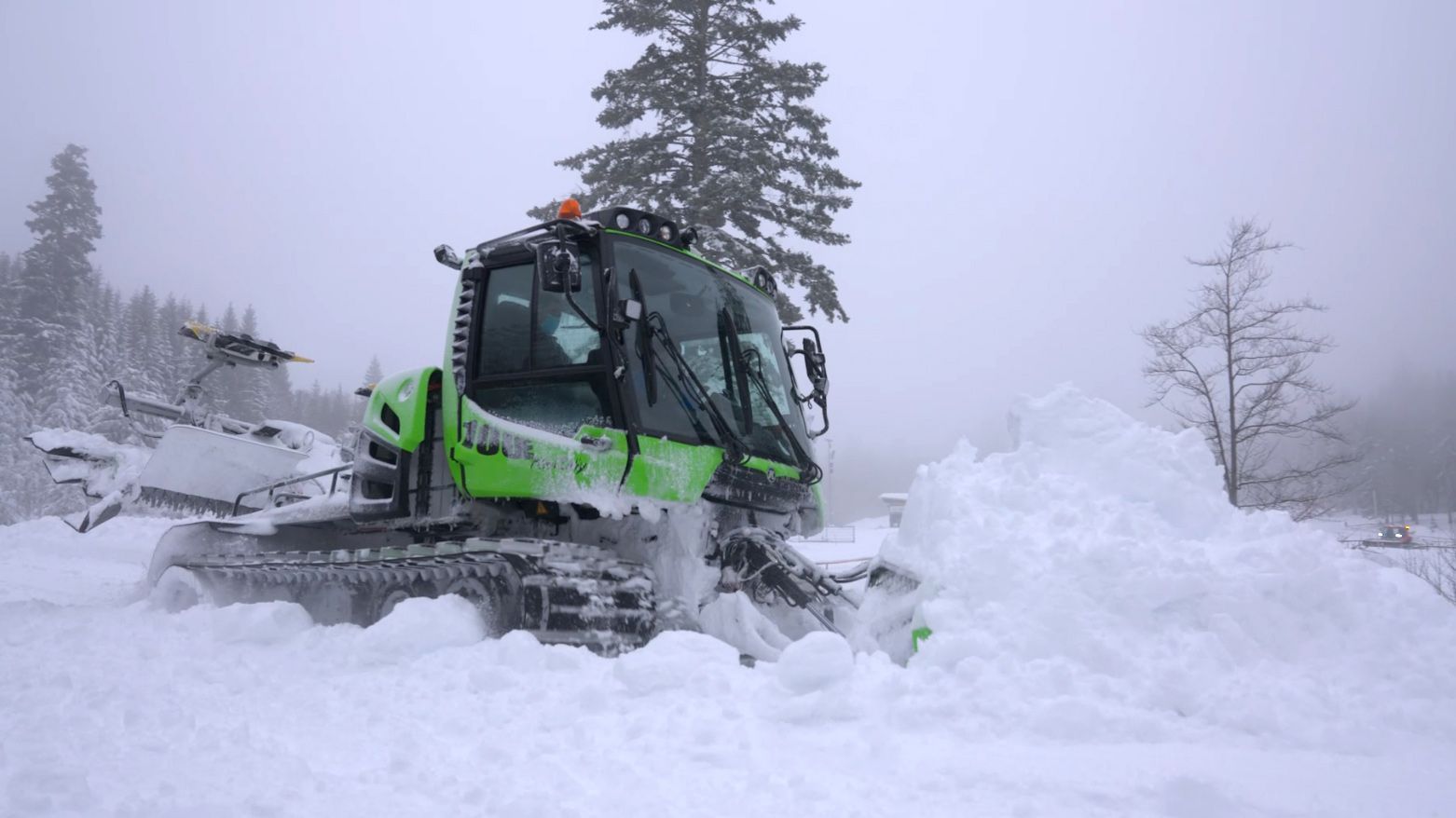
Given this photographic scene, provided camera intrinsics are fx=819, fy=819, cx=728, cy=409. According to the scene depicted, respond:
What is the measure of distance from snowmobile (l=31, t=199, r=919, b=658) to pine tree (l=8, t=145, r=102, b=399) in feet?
120

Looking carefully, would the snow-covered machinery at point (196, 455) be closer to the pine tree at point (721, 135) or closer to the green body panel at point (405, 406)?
the green body panel at point (405, 406)

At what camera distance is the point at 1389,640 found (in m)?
3.36

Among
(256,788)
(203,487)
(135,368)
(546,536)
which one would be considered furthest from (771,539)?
(135,368)

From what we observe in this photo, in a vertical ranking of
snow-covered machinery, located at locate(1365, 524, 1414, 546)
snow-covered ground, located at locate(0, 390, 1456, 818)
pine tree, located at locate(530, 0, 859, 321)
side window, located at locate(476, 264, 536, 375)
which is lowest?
snow-covered machinery, located at locate(1365, 524, 1414, 546)

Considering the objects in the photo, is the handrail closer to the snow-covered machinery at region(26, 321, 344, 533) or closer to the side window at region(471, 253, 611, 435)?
the snow-covered machinery at region(26, 321, 344, 533)

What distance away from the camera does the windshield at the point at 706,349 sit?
5.23 metres

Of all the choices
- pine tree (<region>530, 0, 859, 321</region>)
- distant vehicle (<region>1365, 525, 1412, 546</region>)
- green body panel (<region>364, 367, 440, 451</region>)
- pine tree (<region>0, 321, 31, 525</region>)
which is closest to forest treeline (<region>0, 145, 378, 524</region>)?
pine tree (<region>0, 321, 31, 525</region>)

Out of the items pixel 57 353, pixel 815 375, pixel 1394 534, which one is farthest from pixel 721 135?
pixel 57 353

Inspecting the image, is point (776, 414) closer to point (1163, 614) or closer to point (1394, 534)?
point (1163, 614)

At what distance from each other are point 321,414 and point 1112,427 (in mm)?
74873

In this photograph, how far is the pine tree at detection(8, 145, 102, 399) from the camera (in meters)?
33.5

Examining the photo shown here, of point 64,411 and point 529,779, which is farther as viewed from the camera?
point 64,411

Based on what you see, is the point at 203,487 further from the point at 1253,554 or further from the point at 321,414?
the point at 321,414

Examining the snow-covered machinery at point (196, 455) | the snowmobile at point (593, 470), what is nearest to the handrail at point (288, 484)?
the snow-covered machinery at point (196, 455)
